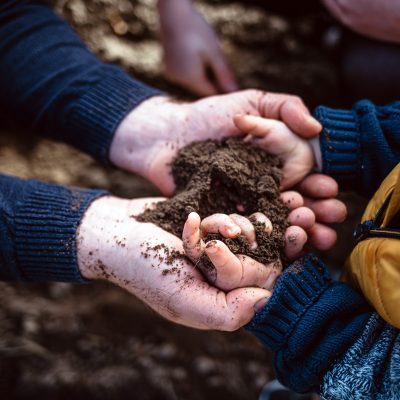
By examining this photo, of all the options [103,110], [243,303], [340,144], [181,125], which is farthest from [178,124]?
[243,303]

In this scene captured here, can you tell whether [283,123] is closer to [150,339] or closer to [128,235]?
[128,235]

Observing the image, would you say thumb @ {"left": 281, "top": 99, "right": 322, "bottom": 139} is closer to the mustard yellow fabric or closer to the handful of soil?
the handful of soil

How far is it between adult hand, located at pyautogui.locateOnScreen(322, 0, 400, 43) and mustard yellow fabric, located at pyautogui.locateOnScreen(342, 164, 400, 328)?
1.62 feet

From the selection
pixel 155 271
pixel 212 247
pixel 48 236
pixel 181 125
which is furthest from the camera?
pixel 181 125

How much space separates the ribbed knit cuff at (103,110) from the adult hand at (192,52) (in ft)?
0.67

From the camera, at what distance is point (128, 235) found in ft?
3.73

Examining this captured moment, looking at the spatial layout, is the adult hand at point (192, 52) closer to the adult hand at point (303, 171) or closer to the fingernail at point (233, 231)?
the adult hand at point (303, 171)

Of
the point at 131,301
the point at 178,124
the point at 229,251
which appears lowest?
the point at 131,301

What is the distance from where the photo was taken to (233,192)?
1.15 m

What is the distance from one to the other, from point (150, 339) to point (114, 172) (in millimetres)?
614

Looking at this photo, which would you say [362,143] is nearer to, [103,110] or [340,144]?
[340,144]

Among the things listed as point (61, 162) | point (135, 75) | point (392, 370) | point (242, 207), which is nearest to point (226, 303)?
point (242, 207)

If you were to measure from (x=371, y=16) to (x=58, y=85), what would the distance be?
0.95m

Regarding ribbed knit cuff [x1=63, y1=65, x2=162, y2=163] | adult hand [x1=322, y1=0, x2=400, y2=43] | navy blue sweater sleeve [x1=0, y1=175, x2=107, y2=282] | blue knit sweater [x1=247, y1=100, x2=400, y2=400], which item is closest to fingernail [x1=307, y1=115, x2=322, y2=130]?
blue knit sweater [x1=247, y1=100, x2=400, y2=400]
